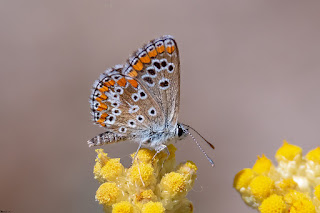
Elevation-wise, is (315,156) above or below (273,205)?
above

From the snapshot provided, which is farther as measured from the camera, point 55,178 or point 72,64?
point 72,64

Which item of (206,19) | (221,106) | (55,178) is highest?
(206,19)

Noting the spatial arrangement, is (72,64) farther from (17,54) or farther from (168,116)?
(168,116)

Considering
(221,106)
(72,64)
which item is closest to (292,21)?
(221,106)

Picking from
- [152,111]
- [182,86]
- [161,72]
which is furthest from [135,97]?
[182,86]

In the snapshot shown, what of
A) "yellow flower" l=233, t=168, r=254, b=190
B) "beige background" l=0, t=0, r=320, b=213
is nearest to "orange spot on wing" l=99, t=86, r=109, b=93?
"yellow flower" l=233, t=168, r=254, b=190

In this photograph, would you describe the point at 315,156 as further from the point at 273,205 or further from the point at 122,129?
the point at 122,129

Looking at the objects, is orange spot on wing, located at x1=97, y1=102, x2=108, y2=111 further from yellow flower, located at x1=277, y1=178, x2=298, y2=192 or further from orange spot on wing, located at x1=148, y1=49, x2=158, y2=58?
yellow flower, located at x1=277, y1=178, x2=298, y2=192
